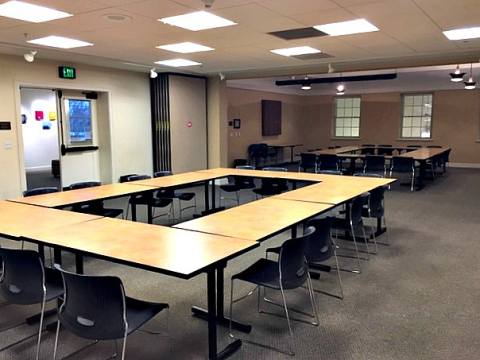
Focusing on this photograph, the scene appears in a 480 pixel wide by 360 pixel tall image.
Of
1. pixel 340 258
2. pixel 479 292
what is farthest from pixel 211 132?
pixel 479 292

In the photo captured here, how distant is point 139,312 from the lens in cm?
236

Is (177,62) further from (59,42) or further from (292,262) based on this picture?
(292,262)

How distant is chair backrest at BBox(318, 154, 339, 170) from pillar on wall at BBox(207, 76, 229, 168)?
7.82 feet

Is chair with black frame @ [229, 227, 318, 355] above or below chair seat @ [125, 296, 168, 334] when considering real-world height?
above

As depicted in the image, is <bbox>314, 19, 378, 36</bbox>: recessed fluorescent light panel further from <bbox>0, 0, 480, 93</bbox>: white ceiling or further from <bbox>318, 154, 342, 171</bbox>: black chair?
<bbox>318, 154, 342, 171</bbox>: black chair

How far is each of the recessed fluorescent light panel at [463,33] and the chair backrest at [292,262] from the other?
3.96m

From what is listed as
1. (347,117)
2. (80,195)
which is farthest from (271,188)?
(347,117)

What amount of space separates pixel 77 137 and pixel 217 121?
10.4 ft

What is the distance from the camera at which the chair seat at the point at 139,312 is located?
223 cm

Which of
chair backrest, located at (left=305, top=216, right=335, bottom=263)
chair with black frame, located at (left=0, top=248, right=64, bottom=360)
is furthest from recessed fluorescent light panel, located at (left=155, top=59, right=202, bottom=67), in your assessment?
chair with black frame, located at (left=0, top=248, right=64, bottom=360)

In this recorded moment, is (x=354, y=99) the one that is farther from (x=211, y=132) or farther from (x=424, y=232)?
(x=424, y=232)

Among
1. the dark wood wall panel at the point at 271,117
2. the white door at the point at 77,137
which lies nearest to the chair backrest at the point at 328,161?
the dark wood wall panel at the point at 271,117

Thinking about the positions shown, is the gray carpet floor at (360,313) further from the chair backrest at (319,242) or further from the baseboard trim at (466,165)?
the baseboard trim at (466,165)

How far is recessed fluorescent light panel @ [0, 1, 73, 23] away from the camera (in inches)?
158
